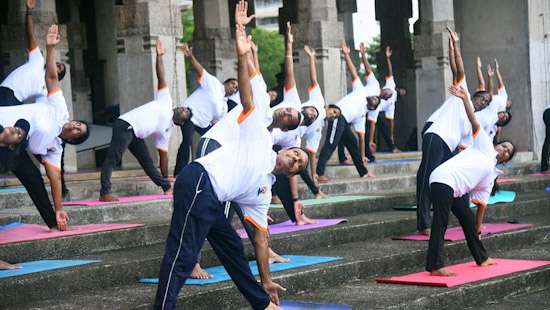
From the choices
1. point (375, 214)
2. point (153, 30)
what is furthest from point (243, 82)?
point (153, 30)

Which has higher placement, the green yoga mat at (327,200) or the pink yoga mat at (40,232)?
the pink yoga mat at (40,232)

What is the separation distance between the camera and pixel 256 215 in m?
8.09

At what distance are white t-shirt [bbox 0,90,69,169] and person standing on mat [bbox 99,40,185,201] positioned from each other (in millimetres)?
1858

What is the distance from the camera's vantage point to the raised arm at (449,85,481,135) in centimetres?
1013

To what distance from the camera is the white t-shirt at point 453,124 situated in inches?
461

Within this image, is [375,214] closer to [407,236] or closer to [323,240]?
[407,236]

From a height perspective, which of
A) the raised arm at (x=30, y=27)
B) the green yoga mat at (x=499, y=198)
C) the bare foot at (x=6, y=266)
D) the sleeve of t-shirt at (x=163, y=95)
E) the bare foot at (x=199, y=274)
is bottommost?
the green yoga mat at (x=499, y=198)

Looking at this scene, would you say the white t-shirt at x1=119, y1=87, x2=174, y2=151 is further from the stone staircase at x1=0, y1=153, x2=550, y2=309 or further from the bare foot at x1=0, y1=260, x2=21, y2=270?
the bare foot at x1=0, y1=260, x2=21, y2=270

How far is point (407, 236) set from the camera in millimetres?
12148

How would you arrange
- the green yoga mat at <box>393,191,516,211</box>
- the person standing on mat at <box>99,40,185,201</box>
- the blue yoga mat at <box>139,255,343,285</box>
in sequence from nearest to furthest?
the blue yoga mat at <box>139,255,343,285</box>, the person standing on mat at <box>99,40,185,201</box>, the green yoga mat at <box>393,191,516,211</box>

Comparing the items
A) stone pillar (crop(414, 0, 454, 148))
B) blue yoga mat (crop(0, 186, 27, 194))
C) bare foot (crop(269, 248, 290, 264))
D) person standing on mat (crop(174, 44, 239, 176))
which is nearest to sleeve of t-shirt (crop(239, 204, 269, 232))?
bare foot (crop(269, 248, 290, 264))

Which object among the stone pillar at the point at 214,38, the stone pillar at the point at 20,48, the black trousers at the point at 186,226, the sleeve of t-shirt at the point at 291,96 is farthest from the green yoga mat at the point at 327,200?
the stone pillar at the point at 214,38

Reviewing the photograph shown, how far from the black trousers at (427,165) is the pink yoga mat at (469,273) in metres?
1.16

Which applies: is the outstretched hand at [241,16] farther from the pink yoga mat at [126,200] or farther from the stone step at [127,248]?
the pink yoga mat at [126,200]
